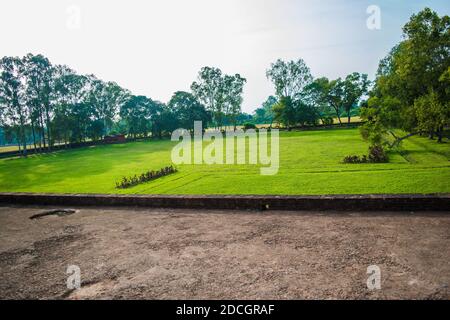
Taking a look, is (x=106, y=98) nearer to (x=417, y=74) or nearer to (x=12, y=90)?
(x=12, y=90)

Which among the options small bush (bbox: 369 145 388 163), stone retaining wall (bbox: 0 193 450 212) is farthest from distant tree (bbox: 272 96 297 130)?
stone retaining wall (bbox: 0 193 450 212)

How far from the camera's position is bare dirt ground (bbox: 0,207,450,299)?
151 inches

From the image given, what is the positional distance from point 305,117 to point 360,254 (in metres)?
53.5

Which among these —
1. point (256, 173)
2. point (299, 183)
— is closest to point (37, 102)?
point (256, 173)

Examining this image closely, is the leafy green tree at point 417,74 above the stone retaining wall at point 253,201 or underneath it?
above

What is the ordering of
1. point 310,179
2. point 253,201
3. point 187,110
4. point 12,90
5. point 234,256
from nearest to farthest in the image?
point 234,256 < point 253,201 < point 310,179 < point 12,90 < point 187,110

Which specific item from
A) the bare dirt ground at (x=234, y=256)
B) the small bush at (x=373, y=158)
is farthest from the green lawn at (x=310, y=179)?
the bare dirt ground at (x=234, y=256)

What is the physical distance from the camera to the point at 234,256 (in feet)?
15.9

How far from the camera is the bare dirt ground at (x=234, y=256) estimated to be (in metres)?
3.83

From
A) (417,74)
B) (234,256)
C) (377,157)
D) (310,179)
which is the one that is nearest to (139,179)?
(310,179)

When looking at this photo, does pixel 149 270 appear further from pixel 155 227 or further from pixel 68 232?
pixel 68 232

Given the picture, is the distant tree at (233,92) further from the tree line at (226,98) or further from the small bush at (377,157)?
the small bush at (377,157)

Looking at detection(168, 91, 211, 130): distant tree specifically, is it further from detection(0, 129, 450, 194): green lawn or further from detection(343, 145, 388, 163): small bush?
detection(343, 145, 388, 163): small bush

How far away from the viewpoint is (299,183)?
10.9 meters
